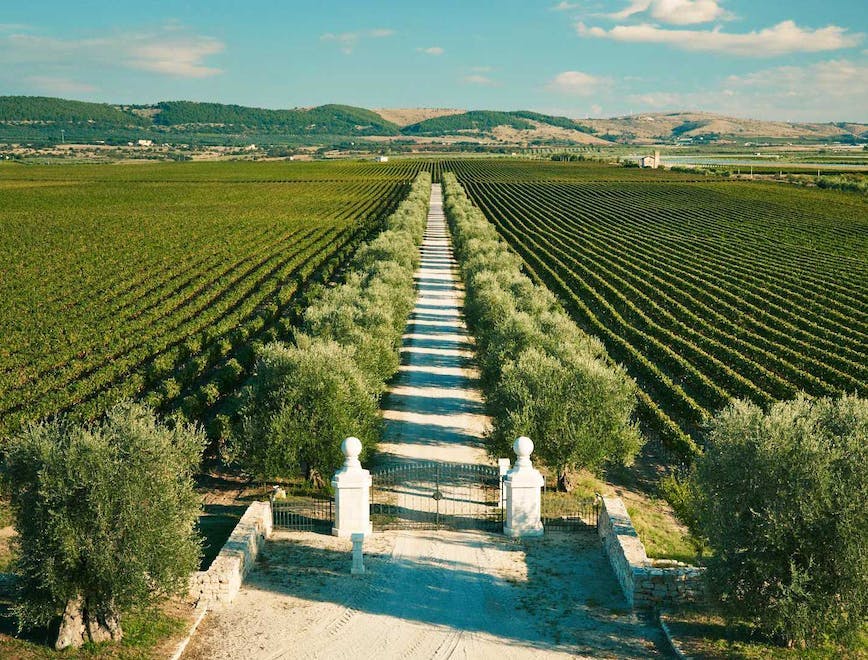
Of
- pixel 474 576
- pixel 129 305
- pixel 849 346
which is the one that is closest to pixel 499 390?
pixel 474 576

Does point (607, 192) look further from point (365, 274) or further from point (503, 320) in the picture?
point (503, 320)

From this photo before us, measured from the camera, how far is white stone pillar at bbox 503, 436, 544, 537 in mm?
18172

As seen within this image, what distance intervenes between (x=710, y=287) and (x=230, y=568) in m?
45.7

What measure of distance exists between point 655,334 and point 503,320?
43.5 feet

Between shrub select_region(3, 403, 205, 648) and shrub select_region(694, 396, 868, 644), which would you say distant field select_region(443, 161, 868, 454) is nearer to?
shrub select_region(694, 396, 868, 644)

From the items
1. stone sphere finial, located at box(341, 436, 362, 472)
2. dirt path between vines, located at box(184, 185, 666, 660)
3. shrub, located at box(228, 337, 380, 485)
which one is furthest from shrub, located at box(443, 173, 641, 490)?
stone sphere finial, located at box(341, 436, 362, 472)

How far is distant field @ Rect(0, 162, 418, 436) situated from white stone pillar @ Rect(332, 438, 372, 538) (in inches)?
457

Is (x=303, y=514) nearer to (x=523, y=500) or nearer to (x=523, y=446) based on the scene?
(x=523, y=500)

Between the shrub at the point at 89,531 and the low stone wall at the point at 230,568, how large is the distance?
49.8 inches

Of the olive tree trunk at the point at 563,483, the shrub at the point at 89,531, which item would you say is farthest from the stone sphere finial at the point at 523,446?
the shrub at the point at 89,531

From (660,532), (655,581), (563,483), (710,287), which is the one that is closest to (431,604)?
(655,581)

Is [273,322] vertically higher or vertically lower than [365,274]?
lower

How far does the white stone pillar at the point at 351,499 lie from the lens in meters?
18.0

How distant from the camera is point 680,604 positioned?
15070mm
